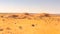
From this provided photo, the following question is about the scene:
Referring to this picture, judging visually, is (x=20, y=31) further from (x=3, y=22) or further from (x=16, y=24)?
(x=3, y=22)

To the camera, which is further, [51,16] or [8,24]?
[51,16]

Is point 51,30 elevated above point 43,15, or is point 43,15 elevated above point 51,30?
point 43,15

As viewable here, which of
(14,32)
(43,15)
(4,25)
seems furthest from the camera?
A: (43,15)

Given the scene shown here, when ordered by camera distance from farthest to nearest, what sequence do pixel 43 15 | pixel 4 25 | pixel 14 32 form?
pixel 43 15 → pixel 4 25 → pixel 14 32

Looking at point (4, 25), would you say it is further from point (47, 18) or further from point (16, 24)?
point (47, 18)

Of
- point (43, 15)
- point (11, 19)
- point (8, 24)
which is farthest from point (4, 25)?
point (43, 15)

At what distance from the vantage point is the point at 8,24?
9.05 ft

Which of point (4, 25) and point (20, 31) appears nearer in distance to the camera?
point (20, 31)

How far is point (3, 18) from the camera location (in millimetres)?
3014

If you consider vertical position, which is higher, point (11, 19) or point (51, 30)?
point (11, 19)

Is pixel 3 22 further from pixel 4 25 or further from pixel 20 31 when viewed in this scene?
pixel 20 31

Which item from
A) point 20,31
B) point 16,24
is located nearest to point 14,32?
point 20,31

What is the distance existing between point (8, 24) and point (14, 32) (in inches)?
14.3

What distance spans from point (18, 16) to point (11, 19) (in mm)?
183
